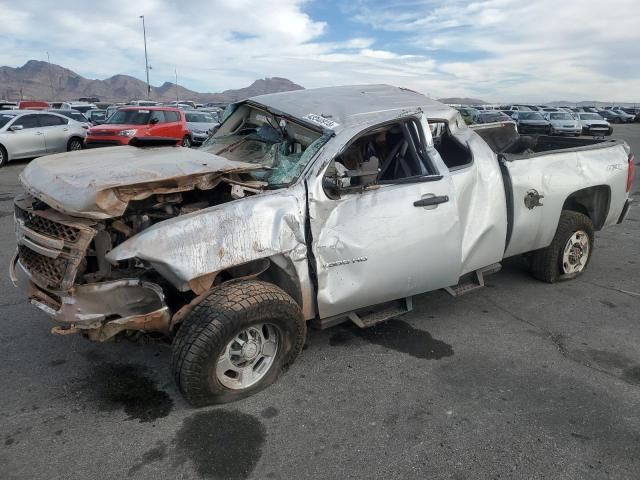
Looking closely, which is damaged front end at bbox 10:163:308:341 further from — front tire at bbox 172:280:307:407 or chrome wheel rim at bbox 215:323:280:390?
chrome wheel rim at bbox 215:323:280:390

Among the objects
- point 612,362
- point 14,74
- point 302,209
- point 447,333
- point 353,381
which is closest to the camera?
point 302,209

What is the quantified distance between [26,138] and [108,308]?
14.0 metres

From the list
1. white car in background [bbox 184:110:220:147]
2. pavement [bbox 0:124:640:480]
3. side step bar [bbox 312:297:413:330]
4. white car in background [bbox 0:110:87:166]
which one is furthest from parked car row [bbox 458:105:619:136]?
side step bar [bbox 312:297:413:330]

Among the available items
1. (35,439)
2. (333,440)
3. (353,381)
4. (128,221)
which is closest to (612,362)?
(353,381)

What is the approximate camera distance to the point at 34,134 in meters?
14.7

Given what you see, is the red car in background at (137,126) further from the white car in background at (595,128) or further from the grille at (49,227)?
the white car in background at (595,128)

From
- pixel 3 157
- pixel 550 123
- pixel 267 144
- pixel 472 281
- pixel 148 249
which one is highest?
pixel 267 144

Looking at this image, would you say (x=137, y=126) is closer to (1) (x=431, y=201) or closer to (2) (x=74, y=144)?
(2) (x=74, y=144)

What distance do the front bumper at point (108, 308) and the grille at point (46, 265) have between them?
0.09 m

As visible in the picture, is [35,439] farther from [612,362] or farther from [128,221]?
[612,362]

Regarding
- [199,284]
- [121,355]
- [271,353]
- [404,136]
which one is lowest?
[121,355]

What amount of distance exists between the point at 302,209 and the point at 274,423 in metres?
1.31

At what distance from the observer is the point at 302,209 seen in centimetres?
321

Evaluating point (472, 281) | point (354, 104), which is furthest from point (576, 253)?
point (354, 104)
